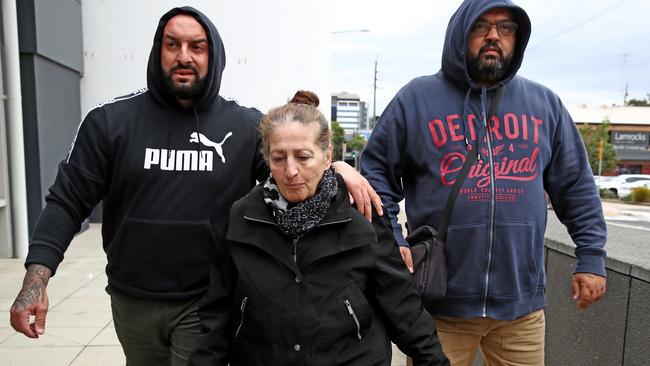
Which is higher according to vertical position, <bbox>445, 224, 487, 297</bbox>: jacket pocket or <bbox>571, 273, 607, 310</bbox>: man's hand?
<bbox>445, 224, 487, 297</bbox>: jacket pocket

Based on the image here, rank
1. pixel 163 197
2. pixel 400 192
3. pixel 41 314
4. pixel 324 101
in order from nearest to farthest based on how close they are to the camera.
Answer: pixel 41 314, pixel 163 197, pixel 400 192, pixel 324 101

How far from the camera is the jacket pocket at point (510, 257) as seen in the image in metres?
2.12

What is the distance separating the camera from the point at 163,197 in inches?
83.0

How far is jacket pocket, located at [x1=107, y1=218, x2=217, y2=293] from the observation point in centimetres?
211

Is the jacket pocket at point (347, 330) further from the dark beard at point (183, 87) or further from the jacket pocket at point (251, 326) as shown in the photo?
the dark beard at point (183, 87)

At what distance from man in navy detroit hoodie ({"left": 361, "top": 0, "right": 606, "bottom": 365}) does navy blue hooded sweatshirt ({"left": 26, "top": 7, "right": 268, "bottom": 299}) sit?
727 millimetres

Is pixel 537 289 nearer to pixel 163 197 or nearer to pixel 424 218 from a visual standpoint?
pixel 424 218

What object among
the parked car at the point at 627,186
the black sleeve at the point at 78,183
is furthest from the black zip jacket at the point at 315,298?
the parked car at the point at 627,186

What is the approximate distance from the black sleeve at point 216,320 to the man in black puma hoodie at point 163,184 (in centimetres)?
31

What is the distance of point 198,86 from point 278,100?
32.2 feet

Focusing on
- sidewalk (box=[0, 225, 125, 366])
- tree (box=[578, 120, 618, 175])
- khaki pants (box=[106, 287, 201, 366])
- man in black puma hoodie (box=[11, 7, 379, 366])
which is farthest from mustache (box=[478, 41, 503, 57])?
tree (box=[578, 120, 618, 175])

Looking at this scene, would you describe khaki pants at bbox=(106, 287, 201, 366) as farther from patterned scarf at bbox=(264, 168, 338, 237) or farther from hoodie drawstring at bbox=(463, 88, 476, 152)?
hoodie drawstring at bbox=(463, 88, 476, 152)

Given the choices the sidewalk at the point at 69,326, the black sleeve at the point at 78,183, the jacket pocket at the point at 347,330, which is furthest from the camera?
the sidewalk at the point at 69,326

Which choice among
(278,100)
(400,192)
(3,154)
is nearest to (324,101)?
(278,100)
